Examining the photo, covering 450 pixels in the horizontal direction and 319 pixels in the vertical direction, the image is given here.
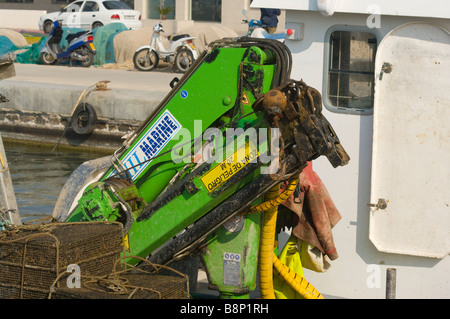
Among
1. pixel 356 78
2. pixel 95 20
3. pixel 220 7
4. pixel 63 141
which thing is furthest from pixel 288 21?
pixel 220 7

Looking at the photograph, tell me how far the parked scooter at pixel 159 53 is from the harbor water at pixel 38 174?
221 inches

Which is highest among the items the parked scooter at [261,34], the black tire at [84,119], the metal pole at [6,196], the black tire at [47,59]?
the parked scooter at [261,34]

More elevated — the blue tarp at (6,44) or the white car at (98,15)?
the white car at (98,15)

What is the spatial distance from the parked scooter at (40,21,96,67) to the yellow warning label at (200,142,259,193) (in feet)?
56.1

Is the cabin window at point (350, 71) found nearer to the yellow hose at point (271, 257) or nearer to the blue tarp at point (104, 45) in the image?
the yellow hose at point (271, 257)

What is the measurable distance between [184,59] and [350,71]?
14301 mm

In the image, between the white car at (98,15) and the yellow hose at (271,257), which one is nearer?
the yellow hose at (271,257)

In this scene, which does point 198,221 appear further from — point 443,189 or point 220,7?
point 220,7

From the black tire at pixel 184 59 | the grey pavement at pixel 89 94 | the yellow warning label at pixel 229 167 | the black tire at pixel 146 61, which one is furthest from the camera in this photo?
the black tire at pixel 146 61

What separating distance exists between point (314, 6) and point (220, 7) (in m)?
30.1

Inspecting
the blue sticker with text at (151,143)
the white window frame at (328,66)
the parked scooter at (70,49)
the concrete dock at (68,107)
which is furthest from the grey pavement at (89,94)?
the blue sticker with text at (151,143)

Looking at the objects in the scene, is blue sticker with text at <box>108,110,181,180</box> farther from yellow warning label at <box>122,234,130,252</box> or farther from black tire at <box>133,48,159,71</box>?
black tire at <box>133,48,159,71</box>

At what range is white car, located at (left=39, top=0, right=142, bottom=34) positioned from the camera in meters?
30.4

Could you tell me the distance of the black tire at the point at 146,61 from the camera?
2104 centimetres
